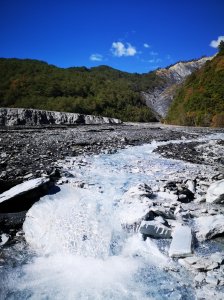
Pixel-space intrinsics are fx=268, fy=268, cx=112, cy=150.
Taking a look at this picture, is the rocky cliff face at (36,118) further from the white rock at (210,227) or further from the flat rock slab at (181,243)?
the flat rock slab at (181,243)

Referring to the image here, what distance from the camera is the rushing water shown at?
4.18m

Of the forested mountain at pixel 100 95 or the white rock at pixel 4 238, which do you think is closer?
the white rock at pixel 4 238

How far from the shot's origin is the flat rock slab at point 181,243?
16.1 ft

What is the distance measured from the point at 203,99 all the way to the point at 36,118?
35.7m

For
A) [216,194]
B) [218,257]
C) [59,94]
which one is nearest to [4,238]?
[218,257]

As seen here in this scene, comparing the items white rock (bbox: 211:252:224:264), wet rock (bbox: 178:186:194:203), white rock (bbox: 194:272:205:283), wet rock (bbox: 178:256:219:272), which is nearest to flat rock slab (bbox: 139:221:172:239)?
wet rock (bbox: 178:256:219:272)

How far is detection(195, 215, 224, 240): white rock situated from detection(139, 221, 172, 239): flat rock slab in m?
0.68

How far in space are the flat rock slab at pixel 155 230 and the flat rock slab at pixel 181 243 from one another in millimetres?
185

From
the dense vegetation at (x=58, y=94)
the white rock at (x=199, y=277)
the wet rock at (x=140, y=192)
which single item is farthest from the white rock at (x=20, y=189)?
the dense vegetation at (x=58, y=94)

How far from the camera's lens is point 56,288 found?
13.9ft

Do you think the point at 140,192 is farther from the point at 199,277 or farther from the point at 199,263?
the point at 199,277

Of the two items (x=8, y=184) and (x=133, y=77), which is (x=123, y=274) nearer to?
(x=8, y=184)

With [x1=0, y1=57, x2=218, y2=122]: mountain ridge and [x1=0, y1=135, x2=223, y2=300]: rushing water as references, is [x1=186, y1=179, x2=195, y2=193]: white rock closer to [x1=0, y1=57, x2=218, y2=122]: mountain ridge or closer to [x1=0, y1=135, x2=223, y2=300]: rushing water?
[x1=0, y1=135, x2=223, y2=300]: rushing water

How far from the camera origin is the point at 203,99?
58844mm
